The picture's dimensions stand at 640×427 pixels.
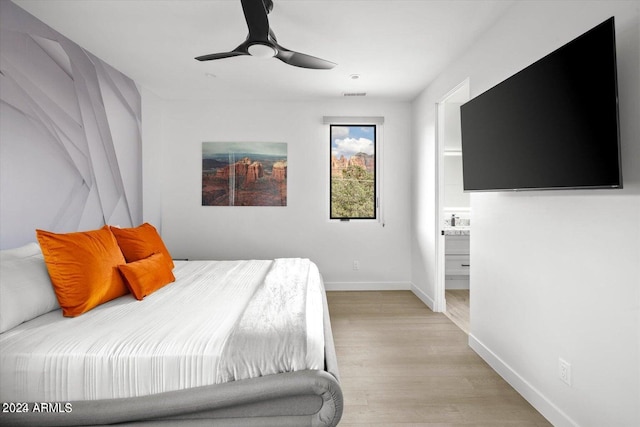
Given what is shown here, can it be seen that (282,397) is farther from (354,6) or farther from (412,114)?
(412,114)

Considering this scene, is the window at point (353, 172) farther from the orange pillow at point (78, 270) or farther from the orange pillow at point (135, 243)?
the orange pillow at point (78, 270)

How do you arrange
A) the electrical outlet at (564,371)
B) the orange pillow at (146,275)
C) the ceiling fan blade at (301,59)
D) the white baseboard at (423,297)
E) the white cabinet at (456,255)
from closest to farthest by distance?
1. the electrical outlet at (564,371)
2. the orange pillow at (146,275)
3. the ceiling fan blade at (301,59)
4. the white baseboard at (423,297)
5. the white cabinet at (456,255)

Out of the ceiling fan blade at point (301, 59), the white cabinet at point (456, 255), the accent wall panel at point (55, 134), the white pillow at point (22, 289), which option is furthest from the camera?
the white cabinet at point (456, 255)

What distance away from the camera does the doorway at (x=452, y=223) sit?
368 centimetres

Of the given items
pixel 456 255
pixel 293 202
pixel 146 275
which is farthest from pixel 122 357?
pixel 456 255

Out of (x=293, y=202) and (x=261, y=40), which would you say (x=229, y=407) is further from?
(x=293, y=202)

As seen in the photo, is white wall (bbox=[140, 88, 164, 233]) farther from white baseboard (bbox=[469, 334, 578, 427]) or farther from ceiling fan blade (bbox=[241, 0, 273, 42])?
white baseboard (bbox=[469, 334, 578, 427])

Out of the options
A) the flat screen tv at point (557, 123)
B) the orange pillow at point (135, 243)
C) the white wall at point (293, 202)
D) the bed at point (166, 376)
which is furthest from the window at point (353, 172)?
the bed at point (166, 376)

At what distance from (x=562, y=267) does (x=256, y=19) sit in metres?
2.28

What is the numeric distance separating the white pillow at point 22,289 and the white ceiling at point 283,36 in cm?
178

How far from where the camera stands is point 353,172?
4602 millimetres

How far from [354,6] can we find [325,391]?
242 cm

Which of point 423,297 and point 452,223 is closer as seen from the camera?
point 423,297

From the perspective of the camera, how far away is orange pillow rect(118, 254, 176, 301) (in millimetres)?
2109
